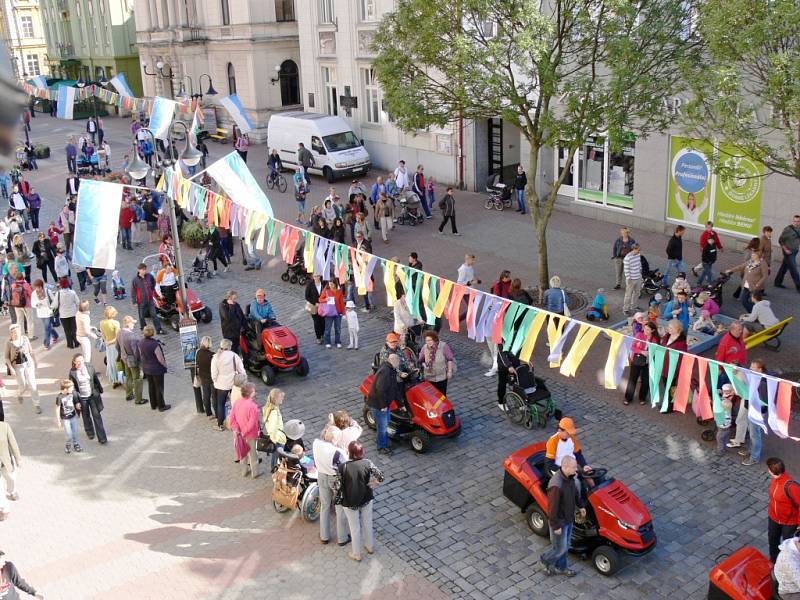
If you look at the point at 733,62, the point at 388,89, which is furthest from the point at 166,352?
the point at 733,62

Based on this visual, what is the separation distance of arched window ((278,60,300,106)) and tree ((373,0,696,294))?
2549 centimetres

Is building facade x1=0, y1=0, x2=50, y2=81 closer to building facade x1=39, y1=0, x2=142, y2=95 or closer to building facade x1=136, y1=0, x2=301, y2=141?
building facade x1=39, y1=0, x2=142, y2=95

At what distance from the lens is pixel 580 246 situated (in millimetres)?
21953

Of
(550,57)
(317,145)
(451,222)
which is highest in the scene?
(550,57)

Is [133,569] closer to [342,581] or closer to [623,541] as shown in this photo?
[342,581]

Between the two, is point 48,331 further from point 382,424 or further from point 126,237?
point 382,424

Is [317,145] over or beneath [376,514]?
over

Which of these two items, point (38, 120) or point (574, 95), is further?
point (38, 120)

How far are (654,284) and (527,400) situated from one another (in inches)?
254

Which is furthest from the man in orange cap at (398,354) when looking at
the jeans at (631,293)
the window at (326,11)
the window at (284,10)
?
the window at (284,10)

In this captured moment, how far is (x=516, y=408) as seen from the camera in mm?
12547

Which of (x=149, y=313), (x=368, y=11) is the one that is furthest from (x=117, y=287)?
(x=368, y=11)

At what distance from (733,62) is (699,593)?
26.7 feet

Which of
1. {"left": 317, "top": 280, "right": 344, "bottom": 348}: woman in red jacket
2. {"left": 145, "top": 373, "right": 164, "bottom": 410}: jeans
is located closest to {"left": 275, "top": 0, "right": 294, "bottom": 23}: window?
{"left": 317, "top": 280, "right": 344, "bottom": 348}: woman in red jacket
